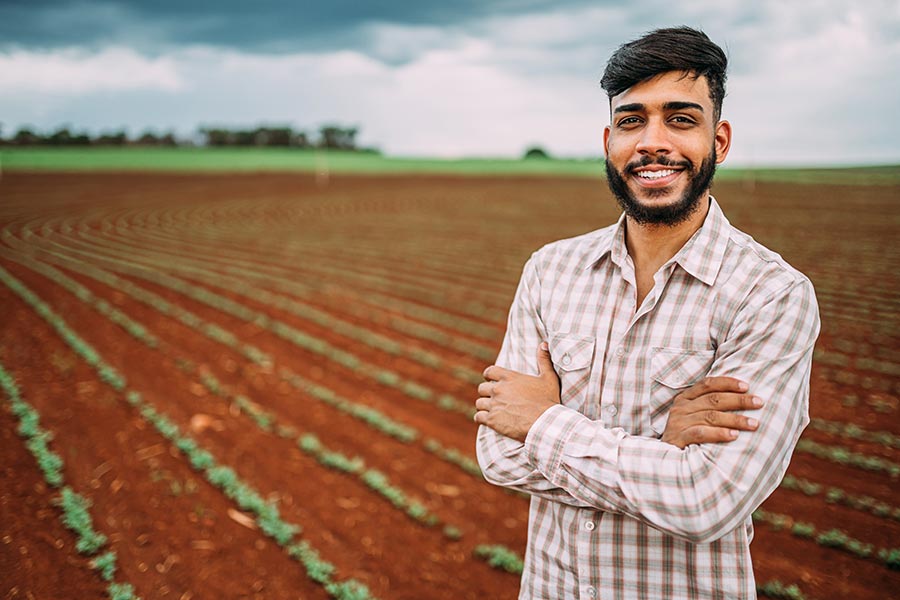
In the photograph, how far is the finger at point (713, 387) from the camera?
1589 mm

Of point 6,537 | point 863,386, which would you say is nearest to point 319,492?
point 6,537

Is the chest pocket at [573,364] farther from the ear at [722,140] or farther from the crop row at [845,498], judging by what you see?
the crop row at [845,498]


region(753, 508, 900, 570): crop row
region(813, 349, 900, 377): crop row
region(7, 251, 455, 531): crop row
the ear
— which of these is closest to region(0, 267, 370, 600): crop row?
region(7, 251, 455, 531): crop row

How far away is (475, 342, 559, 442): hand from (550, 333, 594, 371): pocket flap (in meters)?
0.03

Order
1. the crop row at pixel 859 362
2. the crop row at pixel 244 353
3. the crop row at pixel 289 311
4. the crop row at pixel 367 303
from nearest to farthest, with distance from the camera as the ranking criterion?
the crop row at pixel 244 353 < the crop row at pixel 859 362 < the crop row at pixel 289 311 < the crop row at pixel 367 303

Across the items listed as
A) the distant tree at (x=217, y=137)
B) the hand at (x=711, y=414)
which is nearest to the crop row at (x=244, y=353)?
the hand at (x=711, y=414)

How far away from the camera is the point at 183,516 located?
4.23m

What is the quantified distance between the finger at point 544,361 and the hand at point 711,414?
40cm

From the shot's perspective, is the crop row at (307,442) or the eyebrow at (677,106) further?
the crop row at (307,442)

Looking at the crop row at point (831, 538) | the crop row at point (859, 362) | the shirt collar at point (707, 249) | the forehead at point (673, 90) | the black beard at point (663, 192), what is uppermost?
the forehead at point (673, 90)

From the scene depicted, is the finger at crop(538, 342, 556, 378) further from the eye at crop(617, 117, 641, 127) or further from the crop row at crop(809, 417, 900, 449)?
the crop row at crop(809, 417, 900, 449)

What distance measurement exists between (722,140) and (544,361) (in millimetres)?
858

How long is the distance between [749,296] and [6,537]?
4314 mm

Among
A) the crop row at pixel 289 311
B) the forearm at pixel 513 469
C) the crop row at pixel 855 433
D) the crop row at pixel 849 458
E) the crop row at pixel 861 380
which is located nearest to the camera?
the forearm at pixel 513 469
